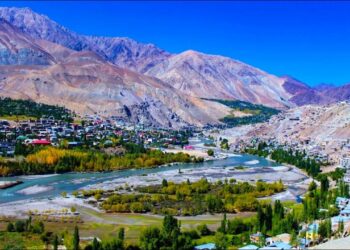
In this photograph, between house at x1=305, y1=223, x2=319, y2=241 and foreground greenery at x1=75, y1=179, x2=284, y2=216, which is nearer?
house at x1=305, y1=223, x2=319, y2=241

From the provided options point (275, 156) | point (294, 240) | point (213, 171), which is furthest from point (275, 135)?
point (294, 240)

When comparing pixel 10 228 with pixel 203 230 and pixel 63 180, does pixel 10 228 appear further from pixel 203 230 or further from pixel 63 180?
pixel 63 180

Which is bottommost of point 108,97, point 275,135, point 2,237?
point 2,237

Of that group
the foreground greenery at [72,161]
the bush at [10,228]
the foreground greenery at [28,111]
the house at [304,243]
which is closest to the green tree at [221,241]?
the house at [304,243]

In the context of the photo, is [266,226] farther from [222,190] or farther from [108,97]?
[108,97]

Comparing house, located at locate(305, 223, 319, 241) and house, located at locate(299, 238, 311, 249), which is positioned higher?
house, located at locate(305, 223, 319, 241)

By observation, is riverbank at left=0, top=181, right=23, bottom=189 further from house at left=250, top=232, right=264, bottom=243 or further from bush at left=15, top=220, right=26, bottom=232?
house at left=250, top=232, right=264, bottom=243

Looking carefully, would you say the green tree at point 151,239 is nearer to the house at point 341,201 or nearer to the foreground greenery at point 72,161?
the house at point 341,201

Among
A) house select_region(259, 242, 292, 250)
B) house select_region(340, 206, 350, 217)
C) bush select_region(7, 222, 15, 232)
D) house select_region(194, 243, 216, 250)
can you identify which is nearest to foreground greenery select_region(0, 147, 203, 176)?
bush select_region(7, 222, 15, 232)
